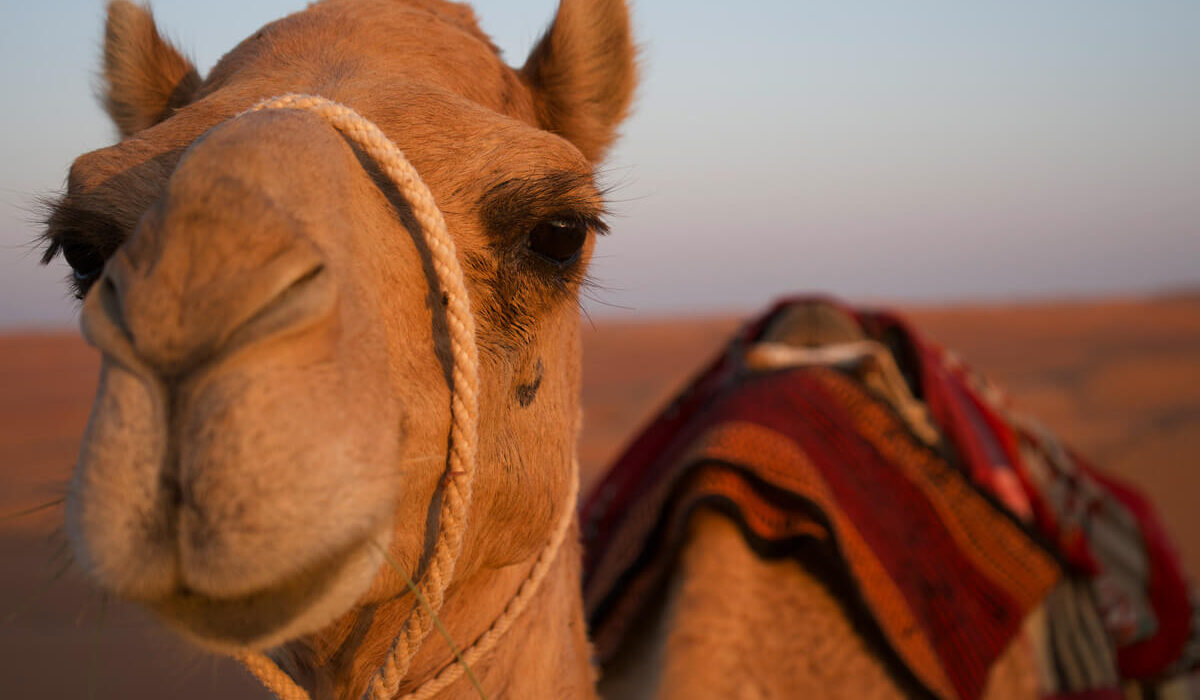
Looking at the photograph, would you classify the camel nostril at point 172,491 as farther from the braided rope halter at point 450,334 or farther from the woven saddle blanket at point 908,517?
the woven saddle blanket at point 908,517

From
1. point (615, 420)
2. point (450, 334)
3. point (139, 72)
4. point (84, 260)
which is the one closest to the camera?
point (450, 334)

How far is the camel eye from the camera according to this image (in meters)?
1.31

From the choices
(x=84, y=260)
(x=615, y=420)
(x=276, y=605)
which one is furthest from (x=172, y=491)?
(x=615, y=420)

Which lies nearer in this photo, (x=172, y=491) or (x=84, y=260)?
(x=172, y=491)

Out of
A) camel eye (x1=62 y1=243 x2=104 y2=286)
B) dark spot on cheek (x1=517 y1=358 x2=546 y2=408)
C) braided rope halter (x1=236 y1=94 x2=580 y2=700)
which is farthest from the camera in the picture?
dark spot on cheek (x1=517 y1=358 x2=546 y2=408)

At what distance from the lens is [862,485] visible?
261 cm

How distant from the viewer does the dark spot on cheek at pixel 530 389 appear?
1418 millimetres

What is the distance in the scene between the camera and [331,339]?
933 millimetres

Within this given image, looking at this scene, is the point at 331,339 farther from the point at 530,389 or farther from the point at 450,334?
the point at 530,389

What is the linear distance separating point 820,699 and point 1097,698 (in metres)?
1.09

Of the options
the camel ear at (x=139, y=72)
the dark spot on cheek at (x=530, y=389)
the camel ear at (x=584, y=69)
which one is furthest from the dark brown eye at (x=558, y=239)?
the camel ear at (x=139, y=72)

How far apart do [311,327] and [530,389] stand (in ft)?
1.88

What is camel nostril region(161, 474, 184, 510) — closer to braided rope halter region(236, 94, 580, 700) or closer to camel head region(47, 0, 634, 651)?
camel head region(47, 0, 634, 651)

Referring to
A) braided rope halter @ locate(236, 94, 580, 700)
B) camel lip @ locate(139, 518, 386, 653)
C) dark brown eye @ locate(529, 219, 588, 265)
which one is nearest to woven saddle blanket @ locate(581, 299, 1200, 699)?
dark brown eye @ locate(529, 219, 588, 265)
